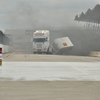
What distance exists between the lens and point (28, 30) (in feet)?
377

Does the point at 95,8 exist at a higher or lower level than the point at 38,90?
higher

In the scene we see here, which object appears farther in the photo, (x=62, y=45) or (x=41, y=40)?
(x=41, y=40)

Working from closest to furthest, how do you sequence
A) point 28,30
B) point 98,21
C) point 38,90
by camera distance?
point 38,90
point 98,21
point 28,30

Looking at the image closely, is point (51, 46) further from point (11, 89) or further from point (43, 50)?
point (11, 89)

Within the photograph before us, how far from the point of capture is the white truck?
37.9 meters

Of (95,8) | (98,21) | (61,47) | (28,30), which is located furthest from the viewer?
(28,30)

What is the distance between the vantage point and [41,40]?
3816cm

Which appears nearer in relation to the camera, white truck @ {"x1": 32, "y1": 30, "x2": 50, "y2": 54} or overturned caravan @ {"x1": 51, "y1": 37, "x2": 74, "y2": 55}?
overturned caravan @ {"x1": 51, "y1": 37, "x2": 74, "y2": 55}

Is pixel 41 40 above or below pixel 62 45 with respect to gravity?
above

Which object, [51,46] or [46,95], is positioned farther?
[51,46]

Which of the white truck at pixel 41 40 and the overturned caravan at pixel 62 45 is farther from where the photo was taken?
the white truck at pixel 41 40

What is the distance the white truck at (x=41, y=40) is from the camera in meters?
37.9

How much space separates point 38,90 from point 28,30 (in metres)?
110

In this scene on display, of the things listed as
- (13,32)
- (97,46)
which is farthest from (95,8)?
(13,32)
